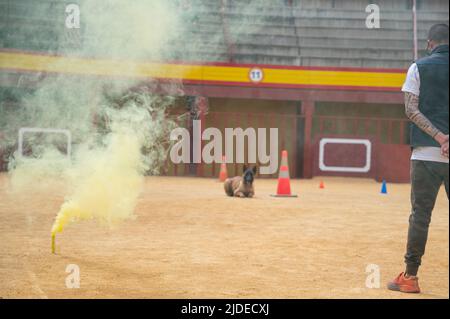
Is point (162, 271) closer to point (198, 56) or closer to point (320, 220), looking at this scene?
point (320, 220)

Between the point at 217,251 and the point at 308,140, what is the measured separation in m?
16.8

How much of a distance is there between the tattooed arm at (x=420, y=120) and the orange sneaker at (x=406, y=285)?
105cm

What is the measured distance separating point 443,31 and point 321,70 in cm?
1901

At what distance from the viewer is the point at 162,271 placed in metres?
5.89

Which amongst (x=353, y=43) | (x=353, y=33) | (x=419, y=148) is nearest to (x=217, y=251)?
(x=419, y=148)

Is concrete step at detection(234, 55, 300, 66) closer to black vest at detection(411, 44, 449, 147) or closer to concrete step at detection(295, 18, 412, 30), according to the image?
concrete step at detection(295, 18, 412, 30)

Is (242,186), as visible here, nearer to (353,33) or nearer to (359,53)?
(359,53)

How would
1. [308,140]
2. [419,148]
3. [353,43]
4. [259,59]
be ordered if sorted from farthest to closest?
[353,43], [259,59], [308,140], [419,148]

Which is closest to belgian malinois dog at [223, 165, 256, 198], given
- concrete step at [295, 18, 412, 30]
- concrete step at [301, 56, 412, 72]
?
concrete step at [301, 56, 412, 72]

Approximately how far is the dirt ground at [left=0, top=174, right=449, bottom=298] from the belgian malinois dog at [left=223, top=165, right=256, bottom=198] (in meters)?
1.43

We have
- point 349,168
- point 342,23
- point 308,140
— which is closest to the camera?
point 349,168

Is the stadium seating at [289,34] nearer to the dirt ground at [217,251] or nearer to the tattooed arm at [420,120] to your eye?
the dirt ground at [217,251]

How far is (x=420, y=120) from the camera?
4.99 m
